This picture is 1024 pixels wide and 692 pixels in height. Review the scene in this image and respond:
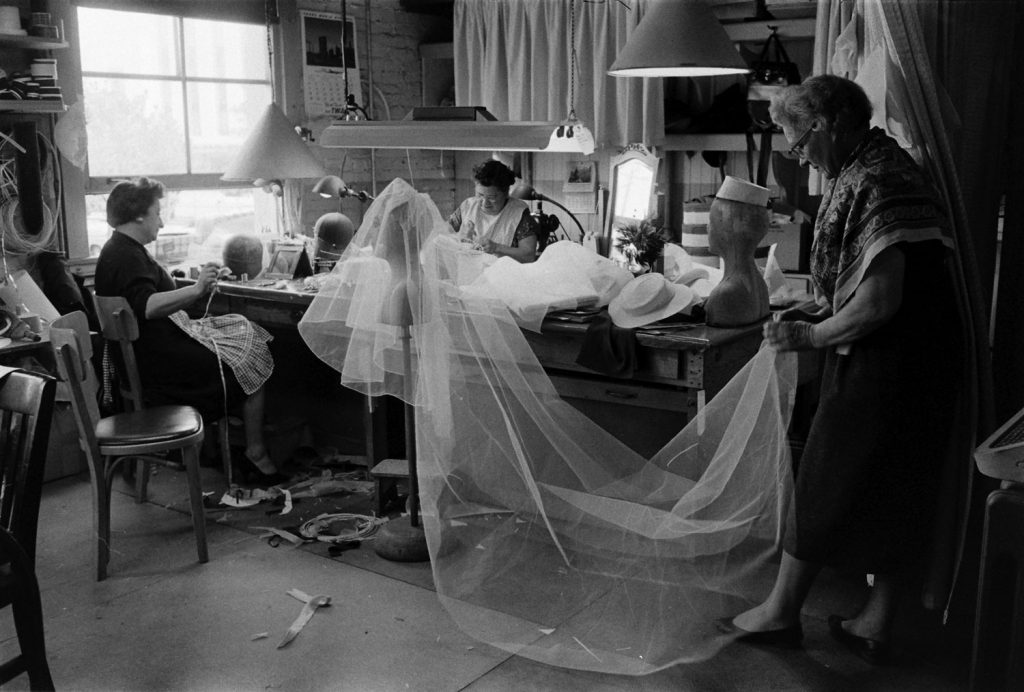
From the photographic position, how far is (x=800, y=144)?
9.38 feet

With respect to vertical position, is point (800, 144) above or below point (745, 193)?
above

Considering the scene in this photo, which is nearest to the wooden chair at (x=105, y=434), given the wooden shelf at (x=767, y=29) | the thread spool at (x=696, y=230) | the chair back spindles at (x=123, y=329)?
the chair back spindles at (x=123, y=329)

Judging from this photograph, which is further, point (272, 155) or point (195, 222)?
point (195, 222)

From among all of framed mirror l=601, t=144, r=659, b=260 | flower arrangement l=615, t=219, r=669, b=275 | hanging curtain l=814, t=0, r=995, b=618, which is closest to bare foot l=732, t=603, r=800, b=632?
hanging curtain l=814, t=0, r=995, b=618

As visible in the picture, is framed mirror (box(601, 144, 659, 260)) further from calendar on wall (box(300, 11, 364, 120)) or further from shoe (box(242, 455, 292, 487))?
shoe (box(242, 455, 292, 487))

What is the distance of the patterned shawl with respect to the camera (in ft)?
8.71

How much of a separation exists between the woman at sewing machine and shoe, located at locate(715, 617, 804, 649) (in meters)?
2.64

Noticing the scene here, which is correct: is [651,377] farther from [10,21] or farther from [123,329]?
[10,21]

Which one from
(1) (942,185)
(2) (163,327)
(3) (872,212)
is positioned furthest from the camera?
(2) (163,327)

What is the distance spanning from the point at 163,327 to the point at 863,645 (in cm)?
318

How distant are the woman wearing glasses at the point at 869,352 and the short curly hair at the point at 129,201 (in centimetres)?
284

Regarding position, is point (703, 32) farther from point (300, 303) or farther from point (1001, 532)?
point (1001, 532)

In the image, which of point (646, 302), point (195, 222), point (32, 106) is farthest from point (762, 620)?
point (195, 222)

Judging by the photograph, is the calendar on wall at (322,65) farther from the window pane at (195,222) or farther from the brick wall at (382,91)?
the window pane at (195,222)
